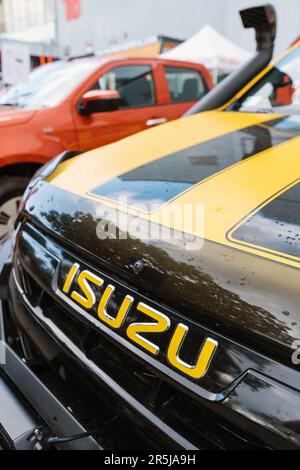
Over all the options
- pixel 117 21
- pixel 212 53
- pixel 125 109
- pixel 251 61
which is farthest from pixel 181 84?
pixel 117 21

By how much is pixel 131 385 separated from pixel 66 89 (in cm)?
325

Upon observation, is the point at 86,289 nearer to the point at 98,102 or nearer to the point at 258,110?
the point at 258,110

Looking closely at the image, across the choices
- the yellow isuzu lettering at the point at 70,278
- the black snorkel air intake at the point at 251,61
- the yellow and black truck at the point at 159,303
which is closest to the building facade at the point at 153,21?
the black snorkel air intake at the point at 251,61

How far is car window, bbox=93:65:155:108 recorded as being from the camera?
4043 mm

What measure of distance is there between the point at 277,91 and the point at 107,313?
6.26 feet

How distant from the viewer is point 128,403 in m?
0.98

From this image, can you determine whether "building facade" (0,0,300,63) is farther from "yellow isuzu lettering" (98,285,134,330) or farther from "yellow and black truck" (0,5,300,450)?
"yellow isuzu lettering" (98,285,134,330)

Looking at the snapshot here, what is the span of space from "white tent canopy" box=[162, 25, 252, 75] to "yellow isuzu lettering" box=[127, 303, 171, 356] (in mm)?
11025

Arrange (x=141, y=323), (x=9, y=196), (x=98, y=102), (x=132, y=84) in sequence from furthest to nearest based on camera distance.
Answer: (x=132, y=84)
(x=98, y=102)
(x=9, y=196)
(x=141, y=323)

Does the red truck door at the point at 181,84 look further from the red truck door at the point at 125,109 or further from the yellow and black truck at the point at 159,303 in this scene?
the yellow and black truck at the point at 159,303

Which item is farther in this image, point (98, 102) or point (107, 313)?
point (98, 102)

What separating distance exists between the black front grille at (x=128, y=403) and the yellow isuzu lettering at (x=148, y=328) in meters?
0.04

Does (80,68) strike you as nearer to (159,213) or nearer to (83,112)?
(83,112)

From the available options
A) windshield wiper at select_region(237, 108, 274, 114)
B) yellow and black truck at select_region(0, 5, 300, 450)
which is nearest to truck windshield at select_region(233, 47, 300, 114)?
windshield wiper at select_region(237, 108, 274, 114)
